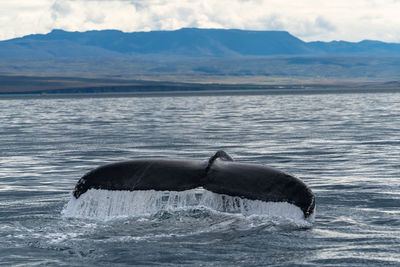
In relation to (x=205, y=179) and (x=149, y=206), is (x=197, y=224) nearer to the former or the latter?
(x=149, y=206)

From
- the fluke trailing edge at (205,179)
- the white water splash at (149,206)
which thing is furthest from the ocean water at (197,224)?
the fluke trailing edge at (205,179)

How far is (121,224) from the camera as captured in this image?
8680 millimetres

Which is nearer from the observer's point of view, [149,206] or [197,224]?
[149,206]

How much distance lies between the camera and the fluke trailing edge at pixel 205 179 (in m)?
6.64

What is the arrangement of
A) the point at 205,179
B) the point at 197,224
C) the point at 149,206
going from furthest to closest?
the point at 197,224 → the point at 149,206 → the point at 205,179

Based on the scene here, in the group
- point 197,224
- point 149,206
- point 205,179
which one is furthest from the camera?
point 197,224

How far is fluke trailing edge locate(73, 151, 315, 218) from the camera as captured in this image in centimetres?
664

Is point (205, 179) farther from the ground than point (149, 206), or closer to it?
farther from the ground

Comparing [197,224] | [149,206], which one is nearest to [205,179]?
[149,206]

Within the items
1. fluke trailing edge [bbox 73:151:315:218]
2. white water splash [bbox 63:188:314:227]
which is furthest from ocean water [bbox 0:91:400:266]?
fluke trailing edge [bbox 73:151:315:218]

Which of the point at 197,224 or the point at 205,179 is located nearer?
the point at 205,179

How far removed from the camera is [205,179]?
699 cm

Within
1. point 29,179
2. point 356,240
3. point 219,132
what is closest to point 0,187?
point 29,179

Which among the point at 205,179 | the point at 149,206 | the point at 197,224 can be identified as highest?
the point at 205,179
